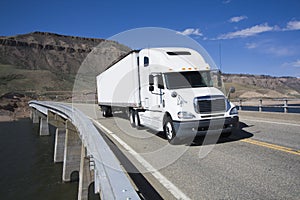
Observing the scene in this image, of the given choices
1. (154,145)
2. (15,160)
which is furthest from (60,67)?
(154,145)

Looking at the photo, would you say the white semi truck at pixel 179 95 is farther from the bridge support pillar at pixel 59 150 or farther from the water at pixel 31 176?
the bridge support pillar at pixel 59 150

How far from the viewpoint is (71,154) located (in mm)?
14047

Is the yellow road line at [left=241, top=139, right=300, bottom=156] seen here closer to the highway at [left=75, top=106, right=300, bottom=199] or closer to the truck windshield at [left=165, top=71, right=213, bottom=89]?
the highway at [left=75, top=106, right=300, bottom=199]

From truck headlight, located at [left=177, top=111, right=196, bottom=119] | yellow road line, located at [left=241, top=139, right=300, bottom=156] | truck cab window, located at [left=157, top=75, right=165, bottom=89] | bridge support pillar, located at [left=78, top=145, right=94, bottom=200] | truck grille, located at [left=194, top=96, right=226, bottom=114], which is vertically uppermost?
truck cab window, located at [left=157, top=75, right=165, bottom=89]

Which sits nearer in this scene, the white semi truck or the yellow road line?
the yellow road line

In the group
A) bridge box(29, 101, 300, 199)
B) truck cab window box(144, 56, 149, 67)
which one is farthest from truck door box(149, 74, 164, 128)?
truck cab window box(144, 56, 149, 67)

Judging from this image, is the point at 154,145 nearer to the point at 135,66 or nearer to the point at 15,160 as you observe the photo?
the point at 135,66

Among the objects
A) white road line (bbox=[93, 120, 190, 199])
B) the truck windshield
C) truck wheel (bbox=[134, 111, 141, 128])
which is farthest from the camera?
truck wheel (bbox=[134, 111, 141, 128])

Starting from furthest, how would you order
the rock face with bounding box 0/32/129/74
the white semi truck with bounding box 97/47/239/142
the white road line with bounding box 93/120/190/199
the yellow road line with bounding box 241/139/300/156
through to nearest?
the rock face with bounding box 0/32/129/74
the white semi truck with bounding box 97/47/239/142
the yellow road line with bounding box 241/139/300/156
the white road line with bounding box 93/120/190/199

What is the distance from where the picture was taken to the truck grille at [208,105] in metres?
7.54

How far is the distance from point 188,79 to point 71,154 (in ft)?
29.6

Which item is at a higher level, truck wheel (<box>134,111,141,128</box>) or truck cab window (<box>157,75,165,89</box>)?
truck cab window (<box>157,75,165,89</box>)

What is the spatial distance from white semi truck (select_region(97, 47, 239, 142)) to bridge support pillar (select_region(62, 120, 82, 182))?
4.88 m

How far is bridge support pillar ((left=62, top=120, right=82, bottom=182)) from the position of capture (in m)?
13.8
